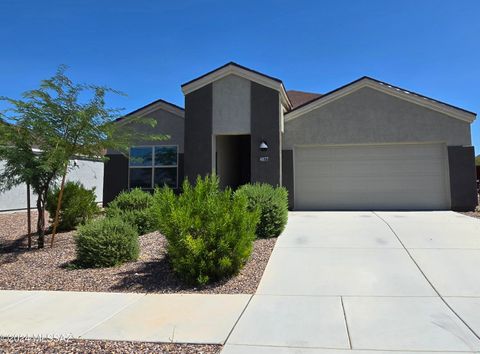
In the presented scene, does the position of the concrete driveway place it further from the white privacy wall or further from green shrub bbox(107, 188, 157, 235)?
the white privacy wall

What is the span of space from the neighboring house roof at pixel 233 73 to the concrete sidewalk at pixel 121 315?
10.5 meters

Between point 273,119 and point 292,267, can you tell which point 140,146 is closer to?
point 273,119

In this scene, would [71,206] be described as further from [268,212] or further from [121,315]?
[121,315]

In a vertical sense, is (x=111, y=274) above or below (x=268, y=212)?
below

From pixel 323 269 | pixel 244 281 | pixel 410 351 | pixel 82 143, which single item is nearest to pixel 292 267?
pixel 323 269

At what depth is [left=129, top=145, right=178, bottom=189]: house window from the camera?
55.5 feet

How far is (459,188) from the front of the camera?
14969 millimetres

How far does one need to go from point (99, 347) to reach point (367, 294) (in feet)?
12.3

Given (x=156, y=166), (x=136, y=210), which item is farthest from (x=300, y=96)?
(x=136, y=210)

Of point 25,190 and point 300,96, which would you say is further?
point 300,96

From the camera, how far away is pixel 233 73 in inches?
594

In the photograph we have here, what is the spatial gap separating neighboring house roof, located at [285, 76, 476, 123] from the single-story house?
35mm

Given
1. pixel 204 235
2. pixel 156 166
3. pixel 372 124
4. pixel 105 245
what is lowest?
pixel 105 245

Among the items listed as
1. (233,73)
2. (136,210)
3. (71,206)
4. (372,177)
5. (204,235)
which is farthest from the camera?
(372,177)
